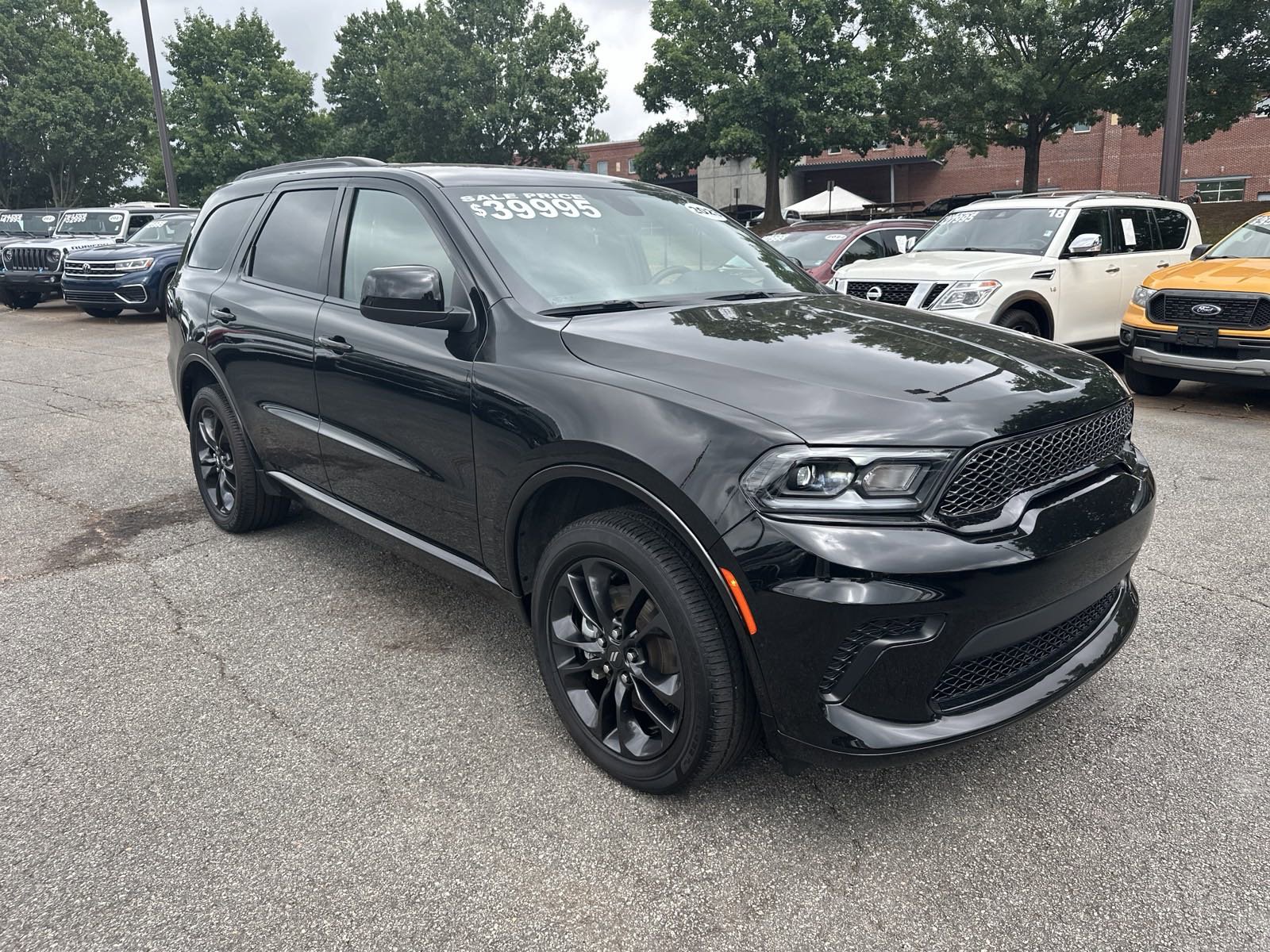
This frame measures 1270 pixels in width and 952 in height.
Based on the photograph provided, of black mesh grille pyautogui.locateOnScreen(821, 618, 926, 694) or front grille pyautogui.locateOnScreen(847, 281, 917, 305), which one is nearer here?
black mesh grille pyautogui.locateOnScreen(821, 618, 926, 694)

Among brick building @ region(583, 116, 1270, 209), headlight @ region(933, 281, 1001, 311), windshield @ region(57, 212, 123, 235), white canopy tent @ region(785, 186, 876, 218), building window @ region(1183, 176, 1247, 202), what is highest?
brick building @ region(583, 116, 1270, 209)

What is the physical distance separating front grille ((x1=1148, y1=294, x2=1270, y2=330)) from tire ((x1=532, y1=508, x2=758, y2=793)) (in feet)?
21.7

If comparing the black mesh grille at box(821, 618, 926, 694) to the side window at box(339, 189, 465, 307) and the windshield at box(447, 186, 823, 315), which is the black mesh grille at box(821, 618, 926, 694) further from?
the side window at box(339, 189, 465, 307)

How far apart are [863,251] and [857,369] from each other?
916cm

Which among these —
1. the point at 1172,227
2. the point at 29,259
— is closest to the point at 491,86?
the point at 29,259

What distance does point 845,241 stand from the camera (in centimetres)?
1097

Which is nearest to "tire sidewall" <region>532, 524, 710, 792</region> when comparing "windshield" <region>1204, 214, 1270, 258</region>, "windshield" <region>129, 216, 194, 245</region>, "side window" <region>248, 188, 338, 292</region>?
"side window" <region>248, 188, 338, 292</region>

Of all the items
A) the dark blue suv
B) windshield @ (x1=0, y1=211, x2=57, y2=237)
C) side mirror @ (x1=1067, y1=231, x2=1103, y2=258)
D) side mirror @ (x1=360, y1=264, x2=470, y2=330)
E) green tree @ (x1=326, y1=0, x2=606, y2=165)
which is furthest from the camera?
green tree @ (x1=326, y1=0, x2=606, y2=165)

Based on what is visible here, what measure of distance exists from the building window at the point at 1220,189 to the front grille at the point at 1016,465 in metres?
48.0

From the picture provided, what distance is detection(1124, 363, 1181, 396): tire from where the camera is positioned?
27.5ft

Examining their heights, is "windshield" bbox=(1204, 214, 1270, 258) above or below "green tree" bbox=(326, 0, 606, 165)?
below

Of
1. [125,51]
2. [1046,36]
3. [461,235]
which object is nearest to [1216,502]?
[461,235]

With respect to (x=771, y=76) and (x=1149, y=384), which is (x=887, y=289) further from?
(x=771, y=76)

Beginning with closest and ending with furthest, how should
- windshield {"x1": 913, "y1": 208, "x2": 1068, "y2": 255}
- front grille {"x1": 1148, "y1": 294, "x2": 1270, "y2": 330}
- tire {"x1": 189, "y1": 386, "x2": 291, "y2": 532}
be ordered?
1. tire {"x1": 189, "y1": 386, "x2": 291, "y2": 532}
2. front grille {"x1": 1148, "y1": 294, "x2": 1270, "y2": 330}
3. windshield {"x1": 913, "y1": 208, "x2": 1068, "y2": 255}
